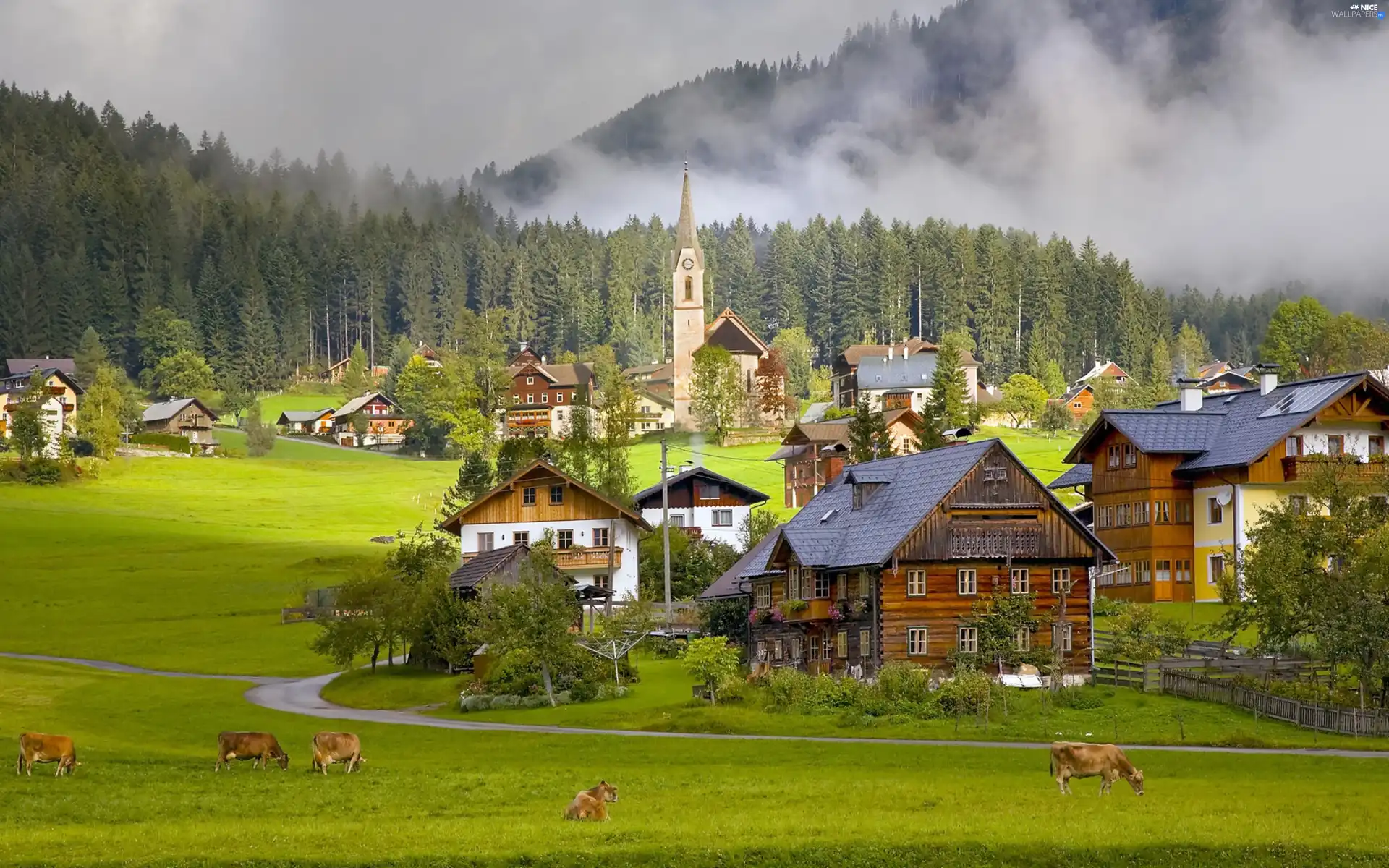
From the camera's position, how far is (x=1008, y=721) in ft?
160

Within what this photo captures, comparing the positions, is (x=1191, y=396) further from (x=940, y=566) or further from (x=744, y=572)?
(x=940, y=566)

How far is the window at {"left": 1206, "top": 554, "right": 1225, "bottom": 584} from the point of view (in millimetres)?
74562

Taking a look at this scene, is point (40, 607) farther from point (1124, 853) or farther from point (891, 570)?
point (1124, 853)

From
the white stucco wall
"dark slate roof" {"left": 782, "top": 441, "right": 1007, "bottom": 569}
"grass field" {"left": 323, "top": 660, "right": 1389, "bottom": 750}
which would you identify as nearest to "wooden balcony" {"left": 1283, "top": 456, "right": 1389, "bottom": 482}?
"dark slate roof" {"left": 782, "top": 441, "right": 1007, "bottom": 569}

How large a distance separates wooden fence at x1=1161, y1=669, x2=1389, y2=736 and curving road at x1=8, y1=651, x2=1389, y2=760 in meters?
3.37

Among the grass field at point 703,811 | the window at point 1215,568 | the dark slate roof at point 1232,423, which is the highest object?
the dark slate roof at point 1232,423

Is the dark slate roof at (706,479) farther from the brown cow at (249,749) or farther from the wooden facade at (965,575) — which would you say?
the brown cow at (249,749)

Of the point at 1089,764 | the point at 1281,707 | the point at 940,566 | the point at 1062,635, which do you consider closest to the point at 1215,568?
the point at 1062,635

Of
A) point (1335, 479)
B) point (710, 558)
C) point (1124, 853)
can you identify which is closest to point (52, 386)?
point (710, 558)

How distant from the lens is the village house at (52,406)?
153250 mm

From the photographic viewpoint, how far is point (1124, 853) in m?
26.6

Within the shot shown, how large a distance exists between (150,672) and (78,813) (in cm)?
4265

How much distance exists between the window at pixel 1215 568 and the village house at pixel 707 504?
35108 millimetres

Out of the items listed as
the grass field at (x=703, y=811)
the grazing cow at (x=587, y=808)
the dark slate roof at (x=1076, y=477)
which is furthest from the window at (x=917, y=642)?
the grazing cow at (x=587, y=808)
